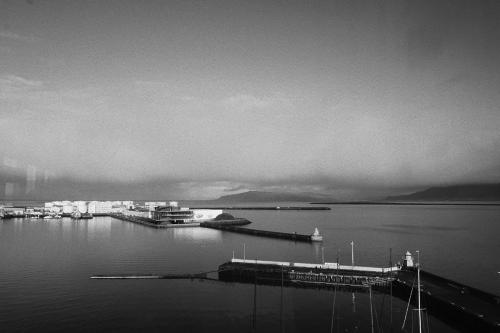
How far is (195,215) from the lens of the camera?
137 meters

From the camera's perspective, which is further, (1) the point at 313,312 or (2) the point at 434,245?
(2) the point at 434,245

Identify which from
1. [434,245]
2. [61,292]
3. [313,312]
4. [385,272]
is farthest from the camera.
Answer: [434,245]

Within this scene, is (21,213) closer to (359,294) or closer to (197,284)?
(197,284)

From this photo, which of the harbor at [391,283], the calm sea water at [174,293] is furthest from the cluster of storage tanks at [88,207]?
the harbor at [391,283]

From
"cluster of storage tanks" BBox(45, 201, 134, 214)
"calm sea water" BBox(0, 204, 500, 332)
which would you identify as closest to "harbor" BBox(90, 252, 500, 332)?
"calm sea water" BBox(0, 204, 500, 332)

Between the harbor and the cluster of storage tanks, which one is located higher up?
the cluster of storage tanks

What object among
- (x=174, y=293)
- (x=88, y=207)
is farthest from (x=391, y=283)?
(x=88, y=207)

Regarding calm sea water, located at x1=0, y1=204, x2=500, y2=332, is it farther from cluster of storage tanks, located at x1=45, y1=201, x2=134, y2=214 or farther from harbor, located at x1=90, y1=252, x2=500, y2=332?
cluster of storage tanks, located at x1=45, y1=201, x2=134, y2=214

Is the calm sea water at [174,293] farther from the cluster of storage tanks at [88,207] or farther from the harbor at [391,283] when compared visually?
the cluster of storage tanks at [88,207]

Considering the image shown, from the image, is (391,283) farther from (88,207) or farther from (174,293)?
(88,207)

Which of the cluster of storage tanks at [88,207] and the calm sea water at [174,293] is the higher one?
the cluster of storage tanks at [88,207]

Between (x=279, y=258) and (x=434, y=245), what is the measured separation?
122ft

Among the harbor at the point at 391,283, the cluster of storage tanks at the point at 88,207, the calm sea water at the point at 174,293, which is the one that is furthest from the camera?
the cluster of storage tanks at the point at 88,207

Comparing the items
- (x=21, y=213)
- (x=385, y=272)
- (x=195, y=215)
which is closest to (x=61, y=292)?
(x=385, y=272)
